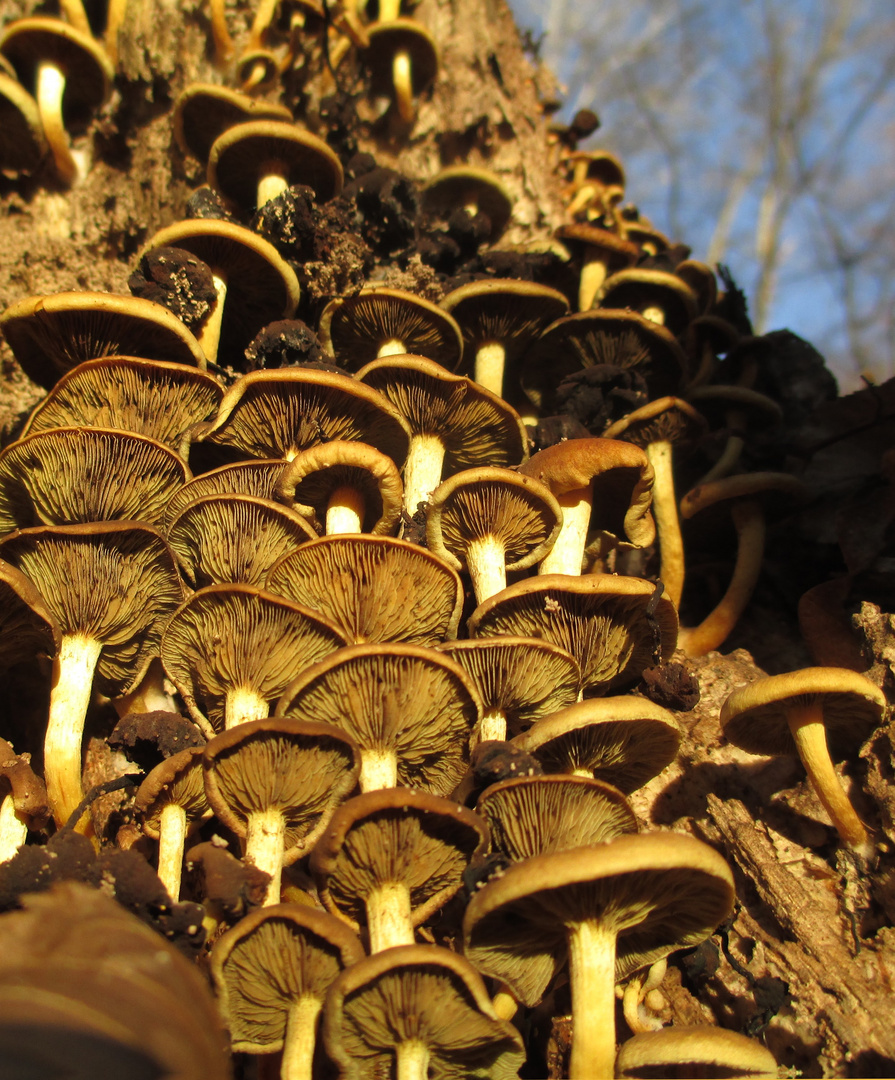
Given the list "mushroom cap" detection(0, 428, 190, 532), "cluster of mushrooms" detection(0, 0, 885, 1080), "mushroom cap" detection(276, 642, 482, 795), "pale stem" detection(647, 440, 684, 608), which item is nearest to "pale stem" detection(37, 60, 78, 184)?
"cluster of mushrooms" detection(0, 0, 885, 1080)

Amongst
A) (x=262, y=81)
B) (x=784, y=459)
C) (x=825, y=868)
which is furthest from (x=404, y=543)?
(x=262, y=81)

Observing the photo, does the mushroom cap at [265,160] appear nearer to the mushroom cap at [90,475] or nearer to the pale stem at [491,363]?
the pale stem at [491,363]

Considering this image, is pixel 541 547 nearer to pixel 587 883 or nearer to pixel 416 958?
pixel 587 883

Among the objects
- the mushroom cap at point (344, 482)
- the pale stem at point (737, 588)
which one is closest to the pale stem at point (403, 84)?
the mushroom cap at point (344, 482)

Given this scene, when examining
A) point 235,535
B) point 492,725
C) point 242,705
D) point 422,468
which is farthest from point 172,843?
point 422,468

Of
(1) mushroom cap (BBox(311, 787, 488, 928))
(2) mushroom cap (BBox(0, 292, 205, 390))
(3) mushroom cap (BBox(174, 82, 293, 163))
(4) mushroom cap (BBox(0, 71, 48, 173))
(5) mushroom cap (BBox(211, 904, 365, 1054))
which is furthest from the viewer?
(4) mushroom cap (BBox(0, 71, 48, 173))

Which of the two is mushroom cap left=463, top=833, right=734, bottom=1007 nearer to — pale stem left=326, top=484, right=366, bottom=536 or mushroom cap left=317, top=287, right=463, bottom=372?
pale stem left=326, top=484, right=366, bottom=536
